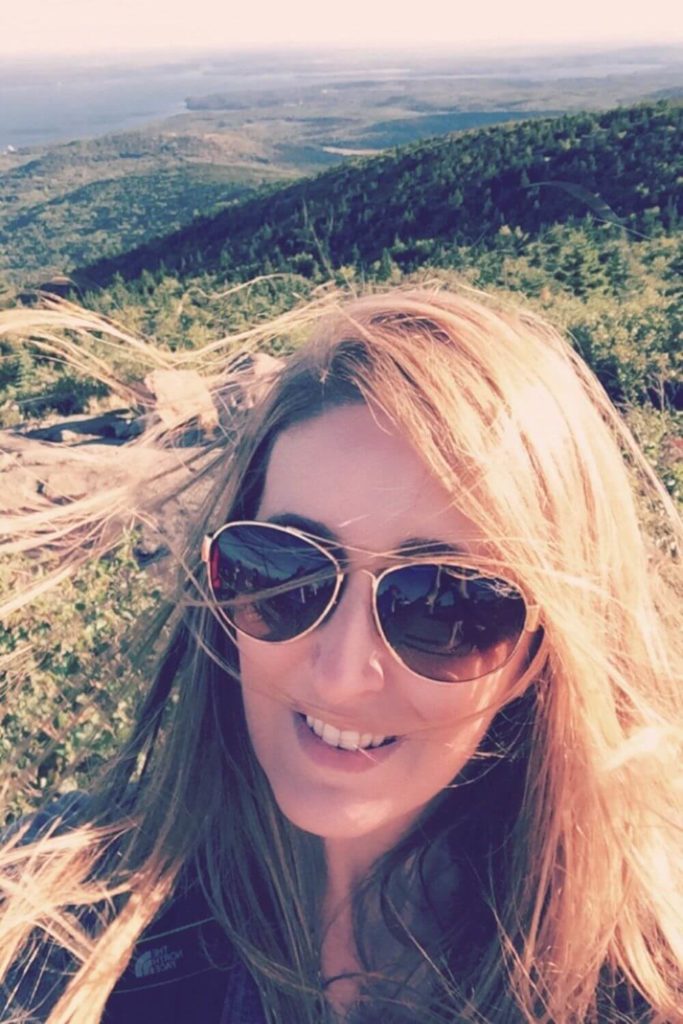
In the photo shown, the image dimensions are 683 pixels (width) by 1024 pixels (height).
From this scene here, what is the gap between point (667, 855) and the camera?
1.50 meters

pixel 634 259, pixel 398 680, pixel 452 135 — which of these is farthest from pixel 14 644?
pixel 452 135

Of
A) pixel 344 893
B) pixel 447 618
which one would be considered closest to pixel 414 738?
pixel 447 618

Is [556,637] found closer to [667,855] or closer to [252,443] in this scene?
[667,855]

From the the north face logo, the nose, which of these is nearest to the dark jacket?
the the north face logo

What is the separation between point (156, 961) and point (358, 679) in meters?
0.66

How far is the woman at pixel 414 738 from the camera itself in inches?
53.2

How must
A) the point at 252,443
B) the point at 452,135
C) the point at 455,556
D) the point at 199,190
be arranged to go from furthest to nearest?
the point at 199,190, the point at 452,135, the point at 252,443, the point at 455,556

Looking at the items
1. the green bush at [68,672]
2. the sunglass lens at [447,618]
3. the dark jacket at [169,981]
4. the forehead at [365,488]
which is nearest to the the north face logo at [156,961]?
the dark jacket at [169,981]

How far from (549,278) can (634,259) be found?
2.16 m

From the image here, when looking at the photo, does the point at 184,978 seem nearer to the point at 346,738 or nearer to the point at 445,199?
the point at 346,738

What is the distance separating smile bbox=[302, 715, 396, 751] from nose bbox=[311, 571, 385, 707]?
66mm

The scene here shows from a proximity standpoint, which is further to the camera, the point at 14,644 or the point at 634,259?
the point at 634,259

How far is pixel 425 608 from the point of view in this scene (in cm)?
133

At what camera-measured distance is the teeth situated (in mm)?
1399
